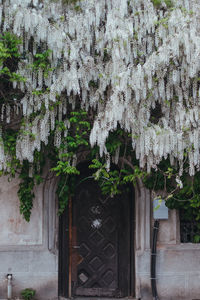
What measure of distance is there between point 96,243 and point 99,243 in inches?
2.3

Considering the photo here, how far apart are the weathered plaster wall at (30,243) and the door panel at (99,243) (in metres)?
0.64

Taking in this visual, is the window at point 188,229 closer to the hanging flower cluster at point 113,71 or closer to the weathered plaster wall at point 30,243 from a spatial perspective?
the hanging flower cluster at point 113,71

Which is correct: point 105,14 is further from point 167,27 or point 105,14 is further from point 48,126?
point 48,126

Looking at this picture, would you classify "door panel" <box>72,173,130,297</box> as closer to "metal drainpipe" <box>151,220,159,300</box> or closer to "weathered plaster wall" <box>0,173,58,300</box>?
"weathered plaster wall" <box>0,173,58,300</box>

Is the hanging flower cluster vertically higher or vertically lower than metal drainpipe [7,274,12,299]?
higher

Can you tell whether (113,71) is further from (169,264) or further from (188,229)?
(169,264)

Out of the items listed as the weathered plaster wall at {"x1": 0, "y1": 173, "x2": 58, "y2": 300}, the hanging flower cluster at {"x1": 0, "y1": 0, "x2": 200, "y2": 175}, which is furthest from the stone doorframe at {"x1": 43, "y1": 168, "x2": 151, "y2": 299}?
the hanging flower cluster at {"x1": 0, "y1": 0, "x2": 200, "y2": 175}

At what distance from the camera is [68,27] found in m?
7.64

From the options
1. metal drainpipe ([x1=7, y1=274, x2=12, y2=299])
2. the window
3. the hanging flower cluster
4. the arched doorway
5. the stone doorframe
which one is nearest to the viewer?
the hanging flower cluster

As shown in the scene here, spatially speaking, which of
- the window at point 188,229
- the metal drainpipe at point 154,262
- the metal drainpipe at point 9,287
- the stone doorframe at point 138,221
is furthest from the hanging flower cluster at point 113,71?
the metal drainpipe at point 9,287

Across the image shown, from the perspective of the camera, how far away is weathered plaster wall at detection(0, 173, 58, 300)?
25.9 ft

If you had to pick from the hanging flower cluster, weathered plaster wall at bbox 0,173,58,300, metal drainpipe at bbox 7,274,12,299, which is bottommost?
metal drainpipe at bbox 7,274,12,299

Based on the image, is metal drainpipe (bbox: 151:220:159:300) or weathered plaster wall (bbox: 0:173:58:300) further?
weathered plaster wall (bbox: 0:173:58:300)

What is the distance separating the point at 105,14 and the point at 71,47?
1082 mm
